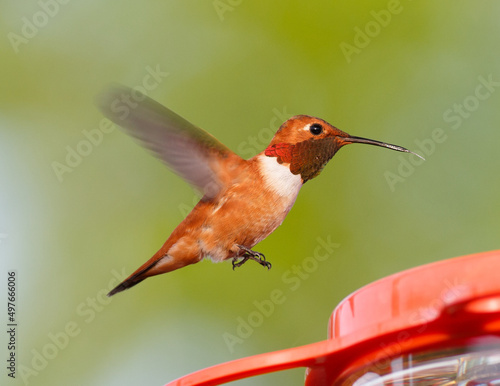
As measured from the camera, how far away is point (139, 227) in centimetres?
293

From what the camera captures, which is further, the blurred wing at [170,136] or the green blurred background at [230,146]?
the green blurred background at [230,146]

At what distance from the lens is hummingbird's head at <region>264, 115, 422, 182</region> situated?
1.84 m

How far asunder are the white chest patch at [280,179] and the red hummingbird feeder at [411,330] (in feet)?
2.67

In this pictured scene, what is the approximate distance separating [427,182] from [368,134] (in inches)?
20.0

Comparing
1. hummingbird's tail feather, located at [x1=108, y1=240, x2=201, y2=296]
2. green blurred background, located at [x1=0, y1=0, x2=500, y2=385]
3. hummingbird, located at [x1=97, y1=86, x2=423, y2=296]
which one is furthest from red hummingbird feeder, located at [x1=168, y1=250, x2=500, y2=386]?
green blurred background, located at [x1=0, y1=0, x2=500, y2=385]

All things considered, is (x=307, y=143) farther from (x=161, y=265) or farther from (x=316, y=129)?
(x=161, y=265)

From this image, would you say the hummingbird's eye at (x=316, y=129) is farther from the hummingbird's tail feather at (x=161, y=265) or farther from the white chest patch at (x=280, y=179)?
the hummingbird's tail feather at (x=161, y=265)

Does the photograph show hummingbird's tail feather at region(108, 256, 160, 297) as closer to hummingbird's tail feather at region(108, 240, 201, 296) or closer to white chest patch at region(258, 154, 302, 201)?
hummingbird's tail feather at region(108, 240, 201, 296)

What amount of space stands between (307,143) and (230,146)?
64 centimetres

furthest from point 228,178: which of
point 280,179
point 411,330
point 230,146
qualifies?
point 411,330

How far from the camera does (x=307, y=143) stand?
1902 millimetres

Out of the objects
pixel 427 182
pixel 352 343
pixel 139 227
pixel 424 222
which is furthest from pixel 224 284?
pixel 352 343

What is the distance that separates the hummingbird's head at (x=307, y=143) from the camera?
1.84 metres

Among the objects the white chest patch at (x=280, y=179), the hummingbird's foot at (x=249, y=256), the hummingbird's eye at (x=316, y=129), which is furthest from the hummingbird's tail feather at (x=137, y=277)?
the hummingbird's eye at (x=316, y=129)
